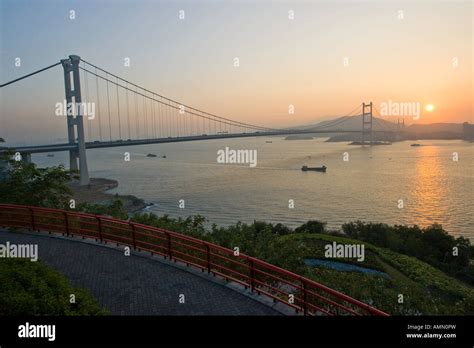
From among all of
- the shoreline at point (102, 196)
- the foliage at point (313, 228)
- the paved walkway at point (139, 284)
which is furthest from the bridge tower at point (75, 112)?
the paved walkway at point (139, 284)

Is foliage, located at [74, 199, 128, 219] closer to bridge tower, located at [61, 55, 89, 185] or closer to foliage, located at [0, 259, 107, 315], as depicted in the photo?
foliage, located at [0, 259, 107, 315]

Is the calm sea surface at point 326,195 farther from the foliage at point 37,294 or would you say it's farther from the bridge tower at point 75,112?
the foliage at point 37,294

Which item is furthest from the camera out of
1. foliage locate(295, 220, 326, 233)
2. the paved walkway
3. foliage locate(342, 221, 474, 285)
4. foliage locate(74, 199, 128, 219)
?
foliage locate(295, 220, 326, 233)

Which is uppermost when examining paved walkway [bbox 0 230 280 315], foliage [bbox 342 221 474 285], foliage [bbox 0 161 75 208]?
foliage [bbox 0 161 75 208]

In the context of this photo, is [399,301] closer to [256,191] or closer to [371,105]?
[256,191]

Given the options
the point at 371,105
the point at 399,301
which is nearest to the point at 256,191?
the point at 399,301

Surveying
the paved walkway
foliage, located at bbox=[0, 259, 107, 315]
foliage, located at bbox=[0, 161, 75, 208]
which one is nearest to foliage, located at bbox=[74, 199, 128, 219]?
foliage, located at bbox=[0, 161, 75, 208]

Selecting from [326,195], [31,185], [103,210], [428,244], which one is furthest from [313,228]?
[326,195]
